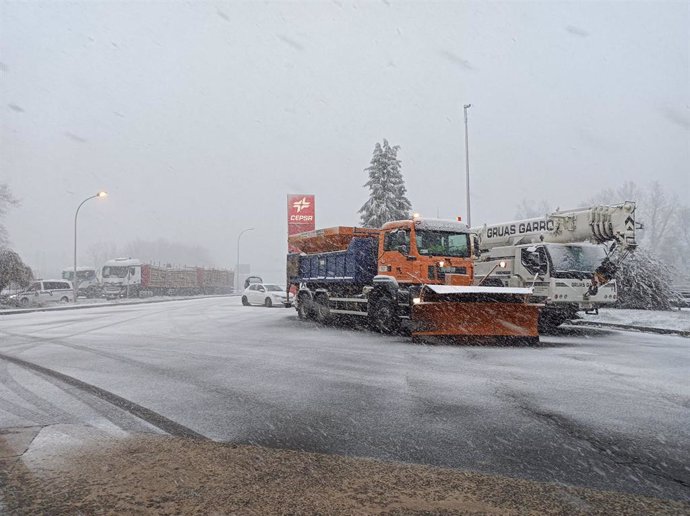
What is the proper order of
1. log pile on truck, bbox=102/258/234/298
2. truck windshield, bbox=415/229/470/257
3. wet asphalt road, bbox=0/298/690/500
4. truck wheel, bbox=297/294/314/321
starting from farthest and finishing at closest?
log pile on truck, bbox=102/258/234/298, truck wheel, bbox=297/294/314/321, truck windshield, bbox=415/229/470/257, wet asphalt road, bbox=0/298/690/500

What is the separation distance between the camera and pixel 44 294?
1564 inches

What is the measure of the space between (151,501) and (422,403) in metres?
3.58

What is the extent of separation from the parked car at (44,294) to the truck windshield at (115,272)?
785 centimetres

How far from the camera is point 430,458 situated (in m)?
4.47

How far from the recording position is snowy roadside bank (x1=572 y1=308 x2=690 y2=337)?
16094mm

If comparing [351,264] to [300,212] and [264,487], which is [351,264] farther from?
[300,212]

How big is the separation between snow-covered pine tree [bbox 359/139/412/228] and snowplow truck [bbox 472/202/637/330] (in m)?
22.4

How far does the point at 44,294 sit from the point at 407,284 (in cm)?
3361

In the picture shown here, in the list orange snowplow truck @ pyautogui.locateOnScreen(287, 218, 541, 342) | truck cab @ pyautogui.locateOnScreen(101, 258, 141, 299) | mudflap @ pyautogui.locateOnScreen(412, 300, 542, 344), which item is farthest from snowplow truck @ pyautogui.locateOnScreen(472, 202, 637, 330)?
truck cab @ pyautogui.locateOnScreen(101, 258, 141, 299)

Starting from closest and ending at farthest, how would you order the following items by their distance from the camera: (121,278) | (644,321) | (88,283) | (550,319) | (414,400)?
(414,400) → (550,319) → (644,321) → (121,278) → (88,283)

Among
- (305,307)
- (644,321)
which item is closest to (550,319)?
(644,321)

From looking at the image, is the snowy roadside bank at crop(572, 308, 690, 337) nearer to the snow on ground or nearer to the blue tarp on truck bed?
the snow on ground

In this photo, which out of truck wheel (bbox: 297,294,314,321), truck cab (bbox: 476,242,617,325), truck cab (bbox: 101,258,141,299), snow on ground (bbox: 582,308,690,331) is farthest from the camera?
truck cab (bbox: 101,258,141,299)

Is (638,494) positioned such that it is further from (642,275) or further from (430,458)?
(642,275)
